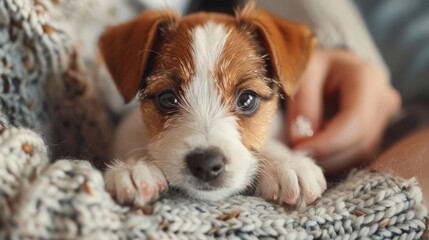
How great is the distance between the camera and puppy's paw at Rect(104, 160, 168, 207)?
127 centimetres

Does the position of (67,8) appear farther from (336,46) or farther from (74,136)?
(336,46)

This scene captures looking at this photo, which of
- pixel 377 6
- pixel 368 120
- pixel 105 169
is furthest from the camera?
pixel 377 6

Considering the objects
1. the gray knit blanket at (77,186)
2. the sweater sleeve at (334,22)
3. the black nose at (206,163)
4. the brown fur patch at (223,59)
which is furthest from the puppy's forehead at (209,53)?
the sweater sleeve at (334,22)

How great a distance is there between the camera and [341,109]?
2.13 m

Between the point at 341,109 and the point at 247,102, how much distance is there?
0.57m

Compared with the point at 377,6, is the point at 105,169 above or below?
below

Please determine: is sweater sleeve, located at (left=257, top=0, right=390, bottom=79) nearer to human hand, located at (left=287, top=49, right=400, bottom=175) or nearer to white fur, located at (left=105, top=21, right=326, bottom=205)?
human hand, located at (left=287, top=49, right=400, bottom=175)

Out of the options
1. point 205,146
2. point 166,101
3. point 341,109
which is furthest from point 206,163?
point 341,109

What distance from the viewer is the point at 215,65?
165 centimetres

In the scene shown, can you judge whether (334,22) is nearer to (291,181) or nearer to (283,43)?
(283,43)

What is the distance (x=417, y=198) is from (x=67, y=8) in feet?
4.40

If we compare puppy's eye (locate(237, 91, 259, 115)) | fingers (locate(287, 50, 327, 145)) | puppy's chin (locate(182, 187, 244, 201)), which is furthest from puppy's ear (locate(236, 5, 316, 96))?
puppy's chin (locate(182, 187, 244, 201))

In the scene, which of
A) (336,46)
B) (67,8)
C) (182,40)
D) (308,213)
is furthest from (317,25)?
(308,213)

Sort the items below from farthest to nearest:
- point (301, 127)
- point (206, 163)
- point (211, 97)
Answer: point (301, 127) → point (211, 97) → point (206, 163)
